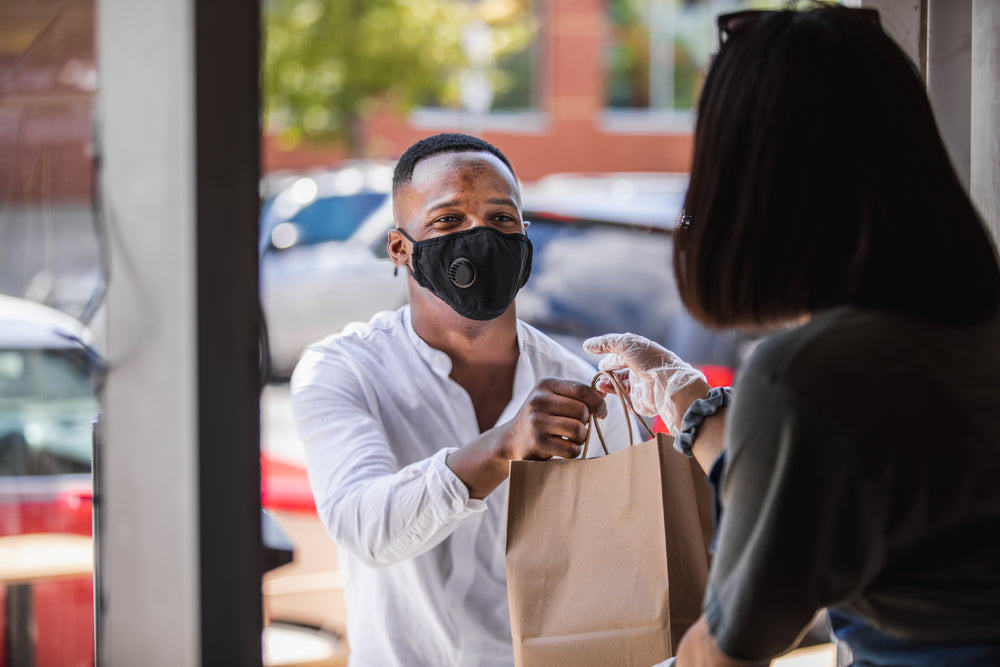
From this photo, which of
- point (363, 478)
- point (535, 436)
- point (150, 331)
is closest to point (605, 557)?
point (535, 436)

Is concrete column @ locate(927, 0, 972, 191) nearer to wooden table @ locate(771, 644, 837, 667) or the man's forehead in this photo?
the man's forehead

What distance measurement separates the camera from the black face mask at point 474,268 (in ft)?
6.46

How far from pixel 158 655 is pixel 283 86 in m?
9.46

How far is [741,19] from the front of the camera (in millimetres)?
1332

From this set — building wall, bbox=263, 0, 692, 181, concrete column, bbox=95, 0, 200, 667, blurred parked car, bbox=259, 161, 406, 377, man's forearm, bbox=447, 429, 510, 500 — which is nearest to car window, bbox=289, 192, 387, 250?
blurred parked car, bbox=259, 161, 406, 377

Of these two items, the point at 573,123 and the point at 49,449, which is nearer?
the point at 49,449

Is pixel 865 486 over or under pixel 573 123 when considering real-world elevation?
under

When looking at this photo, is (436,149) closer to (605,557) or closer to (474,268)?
(474,268)

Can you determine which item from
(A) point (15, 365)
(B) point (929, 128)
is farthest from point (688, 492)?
(A) point (15, 365)

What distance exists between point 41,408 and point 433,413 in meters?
0.74

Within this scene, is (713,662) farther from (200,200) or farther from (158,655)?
(200,200)

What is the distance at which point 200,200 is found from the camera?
1261mm

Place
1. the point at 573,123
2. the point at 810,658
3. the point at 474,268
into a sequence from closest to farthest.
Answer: the point at 474,268 < the point at 810,658 < the point at 573,123

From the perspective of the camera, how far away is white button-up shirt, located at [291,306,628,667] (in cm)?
178
